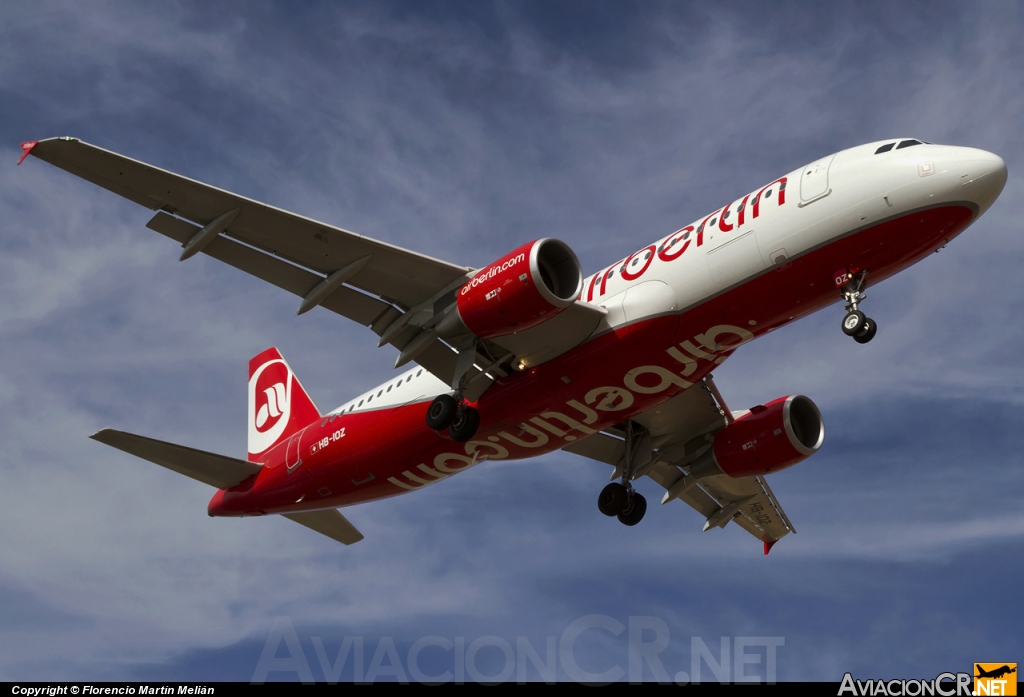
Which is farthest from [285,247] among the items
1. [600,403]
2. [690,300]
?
[690,300]

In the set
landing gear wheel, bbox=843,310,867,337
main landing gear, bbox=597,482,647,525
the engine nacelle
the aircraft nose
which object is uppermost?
the aircraft nose

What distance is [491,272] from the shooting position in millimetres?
20484

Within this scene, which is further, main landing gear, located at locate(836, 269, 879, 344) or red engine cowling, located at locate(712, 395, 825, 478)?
red engine cowling, located at locate(712, 395, 825, 478)

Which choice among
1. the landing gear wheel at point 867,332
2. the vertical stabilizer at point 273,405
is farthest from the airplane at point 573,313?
the vertical stabilizer at point 273,405

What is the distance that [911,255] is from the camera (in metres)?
19.2

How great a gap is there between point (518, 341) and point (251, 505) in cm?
1106

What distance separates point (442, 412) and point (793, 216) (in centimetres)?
901

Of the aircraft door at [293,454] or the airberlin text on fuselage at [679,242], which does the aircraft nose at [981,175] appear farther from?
the aircraft door at [293,454]

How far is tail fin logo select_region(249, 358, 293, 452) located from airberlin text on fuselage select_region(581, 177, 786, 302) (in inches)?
534

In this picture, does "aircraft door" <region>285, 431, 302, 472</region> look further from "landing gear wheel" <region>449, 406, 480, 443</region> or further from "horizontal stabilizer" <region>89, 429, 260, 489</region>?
"landing gear wheel" <region>449, 406, 480, 443</region>

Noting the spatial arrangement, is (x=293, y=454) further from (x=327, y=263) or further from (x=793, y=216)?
(x=793, y=216)

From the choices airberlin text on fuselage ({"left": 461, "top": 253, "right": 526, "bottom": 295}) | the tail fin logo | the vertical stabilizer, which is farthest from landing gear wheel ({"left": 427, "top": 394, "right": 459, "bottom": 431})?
the tail fin logo

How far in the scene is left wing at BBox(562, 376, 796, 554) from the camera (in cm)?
2612

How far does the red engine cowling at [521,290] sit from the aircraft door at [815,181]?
4.90 meters
